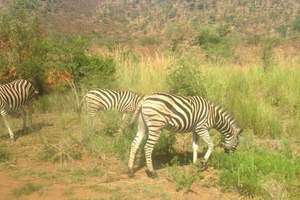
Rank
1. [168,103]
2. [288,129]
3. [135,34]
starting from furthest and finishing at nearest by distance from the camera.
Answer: [135,34]
[288,129]
[168,103]

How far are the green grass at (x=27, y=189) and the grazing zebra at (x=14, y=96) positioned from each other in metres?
3.29

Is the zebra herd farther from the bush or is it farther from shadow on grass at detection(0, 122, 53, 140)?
shadow on grass at detection(0, 122, 53, 140)

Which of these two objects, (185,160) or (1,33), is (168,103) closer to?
(185,160)

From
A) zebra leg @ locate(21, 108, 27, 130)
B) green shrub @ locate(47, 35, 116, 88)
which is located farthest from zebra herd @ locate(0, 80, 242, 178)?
green shrub @ locate(47, 35, 116, 88)

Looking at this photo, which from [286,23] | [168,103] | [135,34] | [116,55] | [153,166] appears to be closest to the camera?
[168,103]

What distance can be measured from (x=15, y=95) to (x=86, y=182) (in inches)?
172

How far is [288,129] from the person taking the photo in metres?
10.8

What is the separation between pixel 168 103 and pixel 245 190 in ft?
5.70

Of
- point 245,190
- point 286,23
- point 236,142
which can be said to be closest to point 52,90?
point 236,142

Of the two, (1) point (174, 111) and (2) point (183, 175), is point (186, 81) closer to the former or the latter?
(1) point (174, 111)

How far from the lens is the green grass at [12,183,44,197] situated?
24.8 ft

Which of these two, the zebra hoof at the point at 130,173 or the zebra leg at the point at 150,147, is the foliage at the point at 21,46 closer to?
the zebra hoof at the point at 130,173

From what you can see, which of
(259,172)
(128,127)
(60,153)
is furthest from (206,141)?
(60,153)

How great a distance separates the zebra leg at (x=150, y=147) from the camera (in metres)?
7.93
